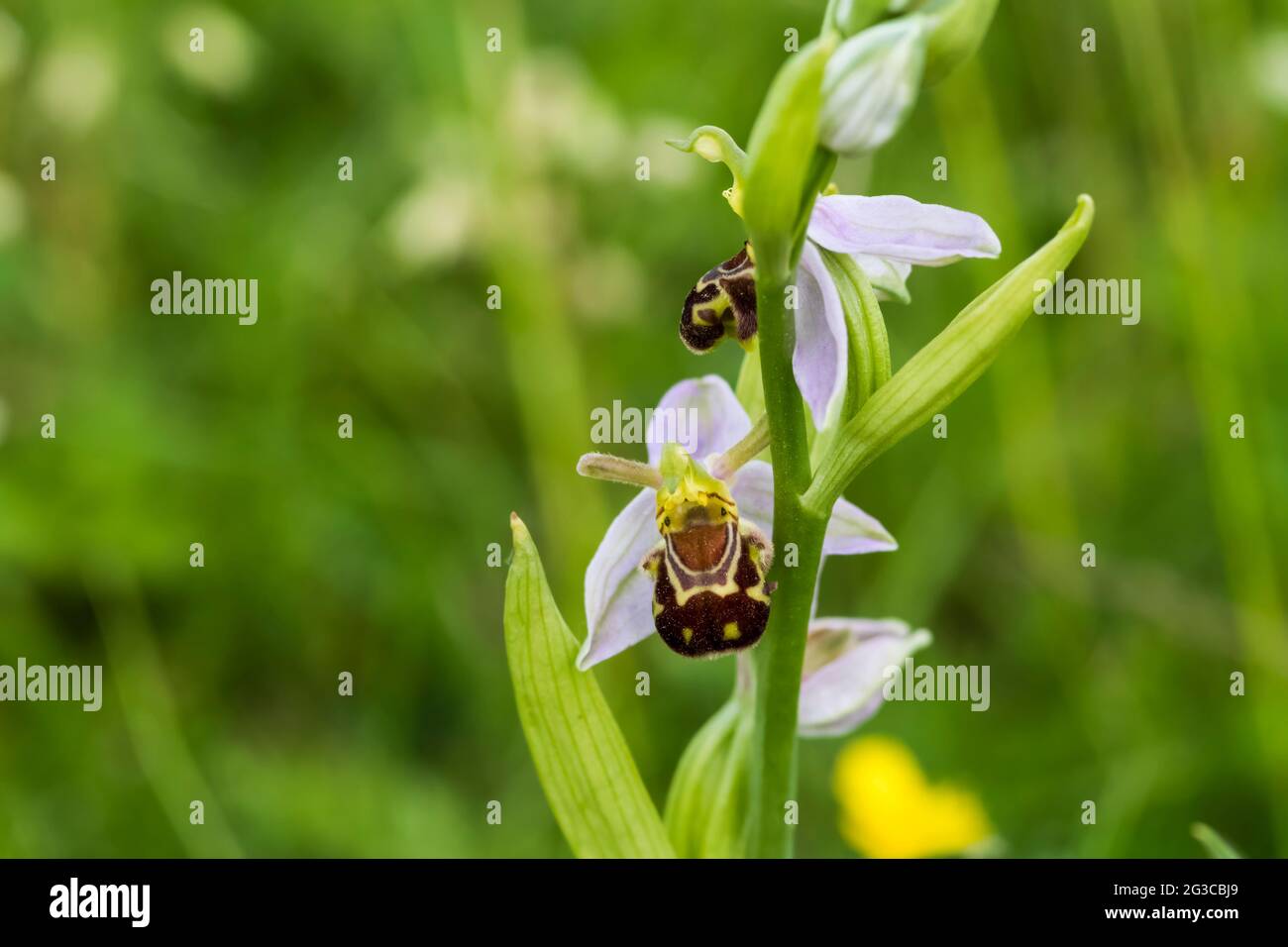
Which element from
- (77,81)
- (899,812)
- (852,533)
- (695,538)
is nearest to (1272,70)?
(899,812)

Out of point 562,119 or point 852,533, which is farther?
point 562,119

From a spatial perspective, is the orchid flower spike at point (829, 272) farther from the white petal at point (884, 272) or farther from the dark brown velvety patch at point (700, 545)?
the dark brown velvety patch at point (700, 545)

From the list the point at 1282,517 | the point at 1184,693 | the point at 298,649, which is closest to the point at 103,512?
the point at 298,649

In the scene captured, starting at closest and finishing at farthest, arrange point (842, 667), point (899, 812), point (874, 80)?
point (874, 80) < point (842, 667) < point (899, 812)

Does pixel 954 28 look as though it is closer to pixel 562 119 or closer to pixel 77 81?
pixel 562 119

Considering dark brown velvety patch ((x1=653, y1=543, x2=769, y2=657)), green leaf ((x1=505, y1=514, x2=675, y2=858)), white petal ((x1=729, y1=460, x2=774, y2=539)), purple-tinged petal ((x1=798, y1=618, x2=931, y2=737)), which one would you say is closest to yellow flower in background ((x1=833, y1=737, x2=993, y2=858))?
purple-tinged petal ((x1=798, y1=618, x2=931, y2=737))

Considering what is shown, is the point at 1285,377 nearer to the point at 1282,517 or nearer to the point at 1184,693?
the point at 1282,517

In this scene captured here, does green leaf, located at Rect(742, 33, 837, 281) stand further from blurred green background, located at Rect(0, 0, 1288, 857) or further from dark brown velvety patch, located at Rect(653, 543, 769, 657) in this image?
blurred green background, located at Rect(0, 0, 1288, 857)

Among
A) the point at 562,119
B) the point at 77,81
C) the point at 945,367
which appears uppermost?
the point at 77,81

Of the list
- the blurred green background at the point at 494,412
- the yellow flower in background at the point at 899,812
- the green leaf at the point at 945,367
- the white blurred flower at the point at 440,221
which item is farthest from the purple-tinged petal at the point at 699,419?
the white blurred flower at the point at 440,221
